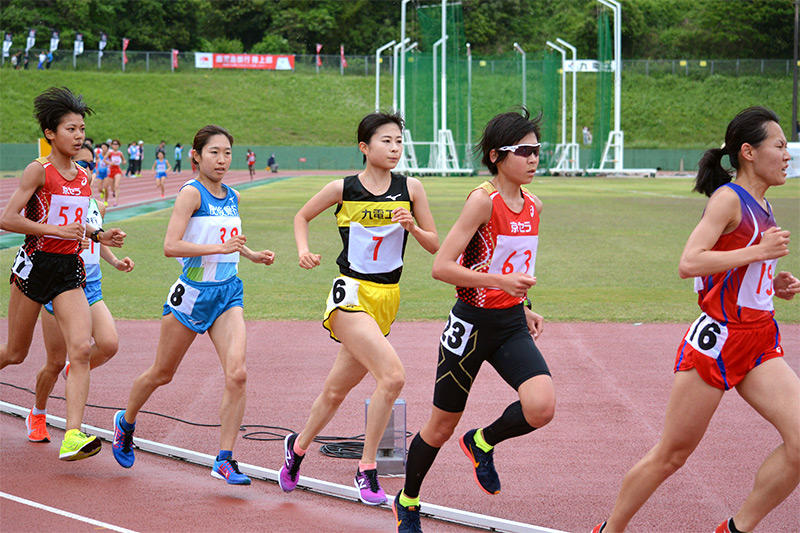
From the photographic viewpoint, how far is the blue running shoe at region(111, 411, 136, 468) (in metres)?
6.15

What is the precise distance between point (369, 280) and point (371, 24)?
89724mm

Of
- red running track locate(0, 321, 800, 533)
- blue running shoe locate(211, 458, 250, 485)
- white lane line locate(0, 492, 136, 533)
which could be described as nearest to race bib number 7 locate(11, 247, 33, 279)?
red running track locate(0, 321, 800, 533)

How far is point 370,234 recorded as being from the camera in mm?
5723

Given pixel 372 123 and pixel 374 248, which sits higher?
pixel 372 123

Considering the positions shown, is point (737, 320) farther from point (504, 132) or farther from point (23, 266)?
point (23, 266)

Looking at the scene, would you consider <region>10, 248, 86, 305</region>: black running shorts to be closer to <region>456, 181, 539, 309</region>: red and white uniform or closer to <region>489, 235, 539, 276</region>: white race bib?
<region>456, 181, 539, 309</region>: red and white uniform

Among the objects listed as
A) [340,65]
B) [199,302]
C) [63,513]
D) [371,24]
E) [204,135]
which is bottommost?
[63,513]

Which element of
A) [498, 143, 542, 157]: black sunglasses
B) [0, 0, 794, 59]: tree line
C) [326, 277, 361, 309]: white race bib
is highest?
[0, 0, 794, 59]: tree line

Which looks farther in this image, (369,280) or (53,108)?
(53,108)

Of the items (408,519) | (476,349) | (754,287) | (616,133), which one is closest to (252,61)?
(616,133)

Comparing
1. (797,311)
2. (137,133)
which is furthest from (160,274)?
(137,133)

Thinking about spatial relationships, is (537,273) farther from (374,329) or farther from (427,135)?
(427,135)

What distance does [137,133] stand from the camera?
228 feet

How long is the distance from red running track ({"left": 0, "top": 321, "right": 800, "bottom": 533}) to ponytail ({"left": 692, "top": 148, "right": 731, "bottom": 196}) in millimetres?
1806
